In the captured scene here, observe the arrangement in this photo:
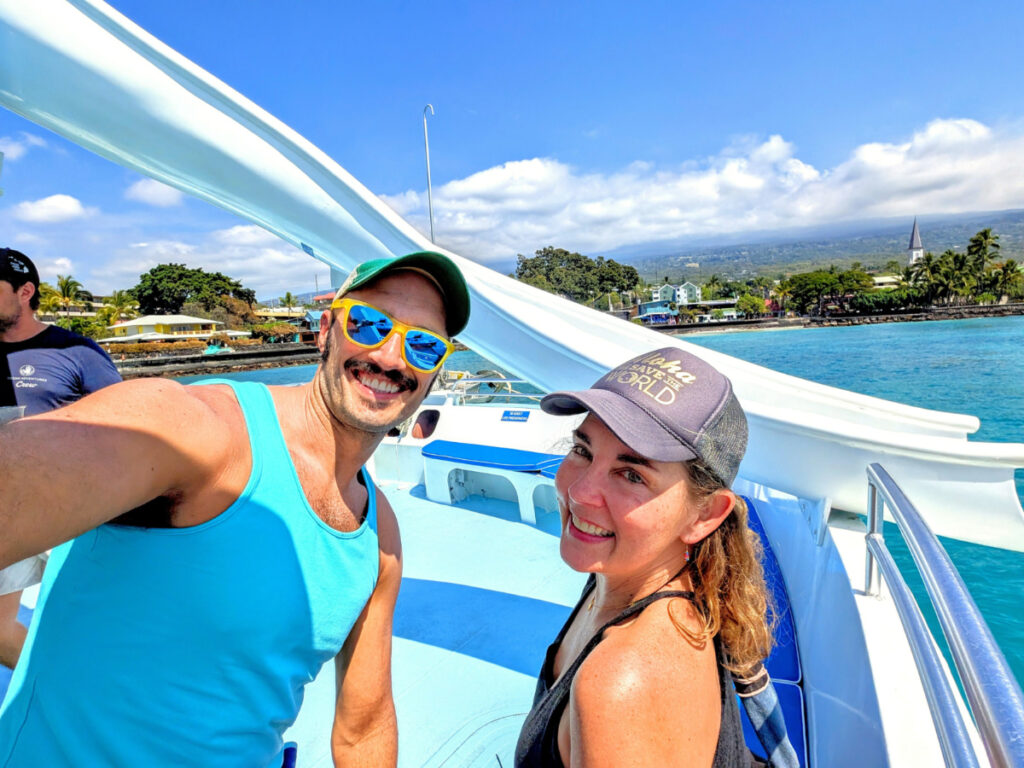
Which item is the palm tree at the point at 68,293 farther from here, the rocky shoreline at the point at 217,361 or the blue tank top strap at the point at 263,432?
the blue tank top strap at the point at 263,432

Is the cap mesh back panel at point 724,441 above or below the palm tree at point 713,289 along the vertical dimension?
above

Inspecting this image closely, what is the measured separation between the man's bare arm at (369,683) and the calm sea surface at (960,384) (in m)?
1.75

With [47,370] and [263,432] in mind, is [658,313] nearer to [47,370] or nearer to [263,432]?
[47,370]

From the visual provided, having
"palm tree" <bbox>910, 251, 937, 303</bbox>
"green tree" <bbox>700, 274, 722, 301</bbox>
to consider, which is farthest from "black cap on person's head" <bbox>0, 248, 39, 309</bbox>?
"green tree" <bbox>700, 274, 722, 301</bbox>

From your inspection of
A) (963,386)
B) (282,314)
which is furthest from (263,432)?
(282,314)

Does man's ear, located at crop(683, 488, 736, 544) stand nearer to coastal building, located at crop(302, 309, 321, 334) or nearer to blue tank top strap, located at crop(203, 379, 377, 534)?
blue tank top strap, located at crop(203, 379, 377, 534)

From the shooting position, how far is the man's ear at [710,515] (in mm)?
1005

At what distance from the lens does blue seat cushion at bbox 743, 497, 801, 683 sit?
192cm

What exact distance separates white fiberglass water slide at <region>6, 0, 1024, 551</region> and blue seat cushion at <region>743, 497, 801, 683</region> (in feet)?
1.85

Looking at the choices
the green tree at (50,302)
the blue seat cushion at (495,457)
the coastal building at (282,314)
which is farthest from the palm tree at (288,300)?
the blue seat cushion at (495,457)

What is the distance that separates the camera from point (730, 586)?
992 mm

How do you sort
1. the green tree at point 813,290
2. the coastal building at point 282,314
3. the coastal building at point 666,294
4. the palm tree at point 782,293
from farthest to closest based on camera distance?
the coastal building at point 666,294, the palm tree at point 782,293, the green tree at point 813,290, the coastal building at point 282,314

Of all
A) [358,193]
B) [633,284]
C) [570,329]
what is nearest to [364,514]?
[570,329]

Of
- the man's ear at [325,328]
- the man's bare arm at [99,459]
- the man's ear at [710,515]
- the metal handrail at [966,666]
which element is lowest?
the metal handrail at [966,666]
